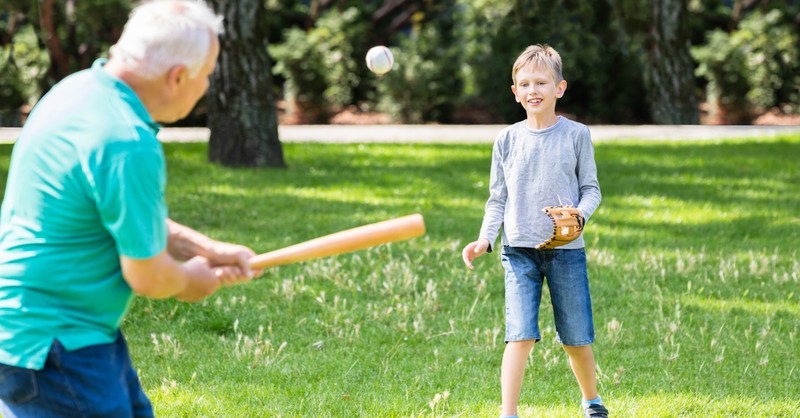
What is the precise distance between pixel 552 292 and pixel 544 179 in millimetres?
503

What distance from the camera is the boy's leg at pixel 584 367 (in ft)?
15.0

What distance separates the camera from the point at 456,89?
2311cm

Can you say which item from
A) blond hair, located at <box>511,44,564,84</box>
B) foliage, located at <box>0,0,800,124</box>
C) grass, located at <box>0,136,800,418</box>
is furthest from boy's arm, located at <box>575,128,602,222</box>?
foliage, located at <box>0,0,800,124</box>

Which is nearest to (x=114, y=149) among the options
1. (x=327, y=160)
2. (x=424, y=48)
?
(x=327, y=160)

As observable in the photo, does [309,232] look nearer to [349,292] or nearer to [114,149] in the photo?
[349,292]

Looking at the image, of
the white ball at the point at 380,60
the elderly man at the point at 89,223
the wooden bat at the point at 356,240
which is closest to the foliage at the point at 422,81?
the white ball at the point at 380,60

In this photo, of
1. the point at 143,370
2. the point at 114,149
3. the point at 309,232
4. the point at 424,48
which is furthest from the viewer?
the point at 424,48

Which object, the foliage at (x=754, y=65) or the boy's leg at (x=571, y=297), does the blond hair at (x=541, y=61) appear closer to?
the boy's leg at (x=571, y=297)

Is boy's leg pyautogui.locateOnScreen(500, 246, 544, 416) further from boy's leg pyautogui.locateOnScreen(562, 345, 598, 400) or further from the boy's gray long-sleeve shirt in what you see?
boy's leg pyautogui.locateOnScreen(562, 345, 598, 400)

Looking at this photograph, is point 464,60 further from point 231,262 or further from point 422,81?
point 231,262

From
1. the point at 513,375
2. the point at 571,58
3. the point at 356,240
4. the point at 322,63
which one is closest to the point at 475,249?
the point at 513,375

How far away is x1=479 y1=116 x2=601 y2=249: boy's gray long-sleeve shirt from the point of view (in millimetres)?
4441

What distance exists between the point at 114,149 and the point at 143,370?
3051 millimetres

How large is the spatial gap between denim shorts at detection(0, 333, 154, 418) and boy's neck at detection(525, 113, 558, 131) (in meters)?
2.37
